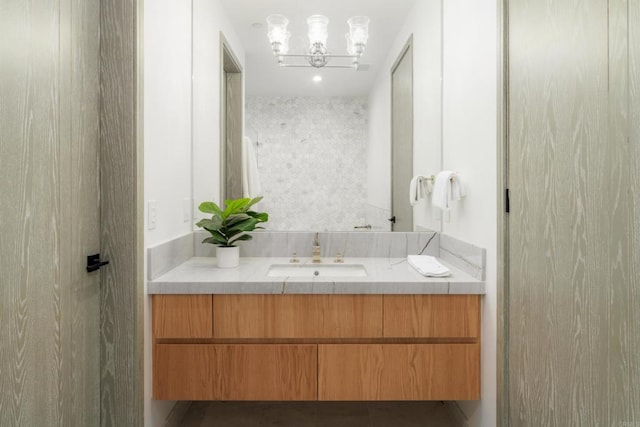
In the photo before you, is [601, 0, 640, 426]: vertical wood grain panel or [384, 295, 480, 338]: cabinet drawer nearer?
[601, 0, 640, 426]: vertical wood grain panel

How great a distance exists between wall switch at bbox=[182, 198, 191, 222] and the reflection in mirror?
1.10 ft

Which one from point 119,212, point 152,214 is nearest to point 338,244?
point 152,214

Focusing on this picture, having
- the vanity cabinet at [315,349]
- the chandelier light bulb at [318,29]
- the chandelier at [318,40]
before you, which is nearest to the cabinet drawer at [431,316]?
the vanity cabinet at [315,349]

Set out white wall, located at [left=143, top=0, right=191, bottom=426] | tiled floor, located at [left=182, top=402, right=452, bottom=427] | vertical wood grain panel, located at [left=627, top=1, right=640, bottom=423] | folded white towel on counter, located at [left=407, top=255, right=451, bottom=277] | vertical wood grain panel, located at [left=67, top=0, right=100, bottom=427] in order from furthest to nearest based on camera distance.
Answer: tiled floor, located at [left=182, top=402, right=452, bottom=427]
folded white towel on counter, located at [left=407, top=255, right=451, bottom=277]
white wall, located at [left=143, top=0, right=191, bottom=426]
vertical wood grain panel, located at [left=67, top=0, right=100, bottom=427]
vertical wood grain panel, located at [left=627, top=1, right=640, bottom=423]

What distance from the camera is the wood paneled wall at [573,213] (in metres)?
0.90

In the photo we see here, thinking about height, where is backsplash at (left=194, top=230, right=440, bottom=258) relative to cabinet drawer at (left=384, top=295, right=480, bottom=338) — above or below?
above

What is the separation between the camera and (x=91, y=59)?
1.39 meters

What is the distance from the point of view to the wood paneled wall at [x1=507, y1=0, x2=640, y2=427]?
901mm

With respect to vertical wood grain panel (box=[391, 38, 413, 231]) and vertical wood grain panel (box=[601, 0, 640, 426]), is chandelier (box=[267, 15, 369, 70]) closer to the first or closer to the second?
vertical wood grain panel (box=[391, 38, 413, 231])

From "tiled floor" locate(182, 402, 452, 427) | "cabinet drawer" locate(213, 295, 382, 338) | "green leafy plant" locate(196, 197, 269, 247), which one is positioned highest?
"green leafy plant" locate(196, 197, 269, 247)

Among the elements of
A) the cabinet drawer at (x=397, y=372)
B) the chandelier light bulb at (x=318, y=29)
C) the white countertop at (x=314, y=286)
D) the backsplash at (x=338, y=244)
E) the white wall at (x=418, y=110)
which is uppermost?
the chandelier light bulb at (x=318, y=29)

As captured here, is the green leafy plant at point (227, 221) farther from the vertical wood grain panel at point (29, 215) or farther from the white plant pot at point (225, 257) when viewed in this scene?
the vertical wood grain panel at point (29, 215)

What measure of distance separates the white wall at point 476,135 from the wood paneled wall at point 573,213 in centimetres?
11

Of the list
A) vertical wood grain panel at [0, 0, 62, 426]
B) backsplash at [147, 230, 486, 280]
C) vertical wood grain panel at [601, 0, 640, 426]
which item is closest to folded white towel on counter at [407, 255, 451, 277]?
backsplash at [147, 230, 486, 280]
